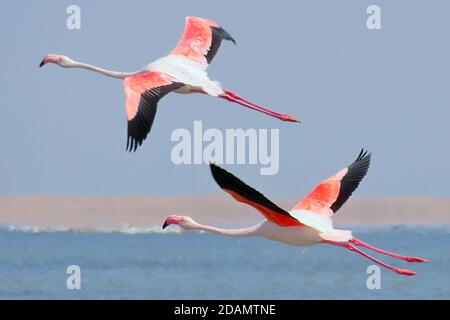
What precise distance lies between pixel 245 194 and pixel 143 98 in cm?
279

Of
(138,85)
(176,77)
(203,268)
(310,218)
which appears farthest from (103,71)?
(203,268)

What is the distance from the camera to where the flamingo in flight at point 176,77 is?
18.0 metres

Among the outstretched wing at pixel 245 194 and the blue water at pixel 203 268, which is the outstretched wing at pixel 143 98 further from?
the blue water at pixel 203 268

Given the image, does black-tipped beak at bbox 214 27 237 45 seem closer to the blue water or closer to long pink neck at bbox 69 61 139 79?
long pink neck at bbox 69 61 139 79

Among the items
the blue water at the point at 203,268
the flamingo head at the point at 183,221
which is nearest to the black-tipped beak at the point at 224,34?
the flamingo head at the point at 183,221

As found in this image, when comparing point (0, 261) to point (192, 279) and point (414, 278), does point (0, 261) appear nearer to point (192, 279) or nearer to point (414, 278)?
point (192, 279)

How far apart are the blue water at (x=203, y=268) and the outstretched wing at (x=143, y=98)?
51.5 feet

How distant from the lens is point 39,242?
6162 cm

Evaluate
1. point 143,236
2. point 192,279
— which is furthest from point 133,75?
point 143,236

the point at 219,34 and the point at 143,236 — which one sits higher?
the point at 143,236

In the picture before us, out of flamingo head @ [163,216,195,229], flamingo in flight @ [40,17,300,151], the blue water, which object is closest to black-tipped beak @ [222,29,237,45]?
flamingo in flight @ [40,17,300,151]
